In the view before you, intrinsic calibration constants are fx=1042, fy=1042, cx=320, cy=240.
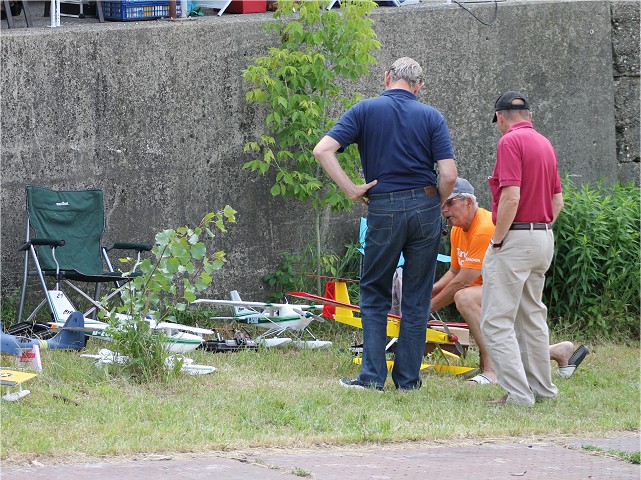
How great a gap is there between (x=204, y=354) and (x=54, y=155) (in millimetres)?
2162

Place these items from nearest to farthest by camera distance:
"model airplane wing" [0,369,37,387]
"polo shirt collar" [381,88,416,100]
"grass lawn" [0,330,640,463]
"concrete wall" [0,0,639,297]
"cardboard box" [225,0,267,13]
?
"grass lawn" [0,330,640,463], "model airplane wing" [0,369,37,387], "polo shirt collar" [381,88,416,100], "concrete wall" [0,0,639,297], "cardboard box" [225,0,267,13]

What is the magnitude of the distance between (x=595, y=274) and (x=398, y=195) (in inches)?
125

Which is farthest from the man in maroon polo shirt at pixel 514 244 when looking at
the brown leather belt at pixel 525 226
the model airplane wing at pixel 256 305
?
the model airplane wing at pixel 256 305

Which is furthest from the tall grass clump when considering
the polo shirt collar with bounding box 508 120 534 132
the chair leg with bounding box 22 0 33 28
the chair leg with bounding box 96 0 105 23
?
the chair leg with bounding box 22 0 33 28

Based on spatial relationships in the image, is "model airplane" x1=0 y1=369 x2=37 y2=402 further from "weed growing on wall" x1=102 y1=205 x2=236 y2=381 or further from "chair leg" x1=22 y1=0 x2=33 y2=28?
"chair leg" x1=22 y1=0 x2=33 y2=28

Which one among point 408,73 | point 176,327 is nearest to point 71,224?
point 176,327

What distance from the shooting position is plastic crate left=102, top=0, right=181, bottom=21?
9.08 m

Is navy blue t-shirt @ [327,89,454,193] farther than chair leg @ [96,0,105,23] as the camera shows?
No

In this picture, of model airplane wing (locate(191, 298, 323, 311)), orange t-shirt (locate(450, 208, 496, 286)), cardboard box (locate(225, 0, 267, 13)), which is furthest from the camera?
cardboard box (locate(225, 0, 267, 13))

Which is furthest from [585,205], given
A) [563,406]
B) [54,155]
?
[54,155]

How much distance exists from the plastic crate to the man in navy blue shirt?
3440mm

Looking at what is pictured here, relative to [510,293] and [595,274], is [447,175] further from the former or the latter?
[595,274]

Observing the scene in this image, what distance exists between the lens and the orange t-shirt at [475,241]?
22.7 ft

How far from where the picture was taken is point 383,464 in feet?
15.5
